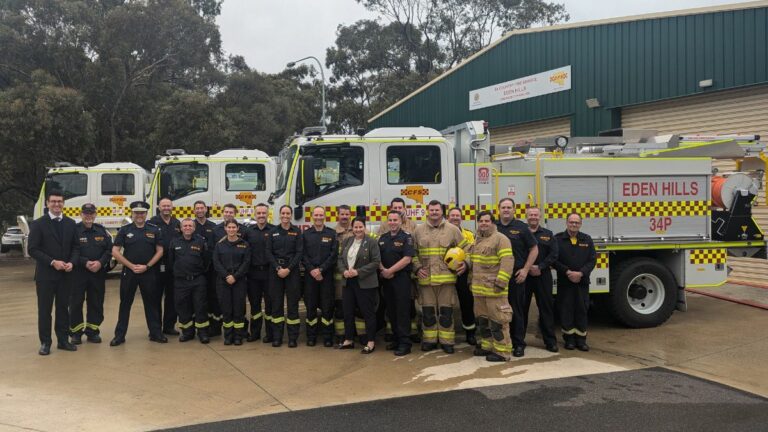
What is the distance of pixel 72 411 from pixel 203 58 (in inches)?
932

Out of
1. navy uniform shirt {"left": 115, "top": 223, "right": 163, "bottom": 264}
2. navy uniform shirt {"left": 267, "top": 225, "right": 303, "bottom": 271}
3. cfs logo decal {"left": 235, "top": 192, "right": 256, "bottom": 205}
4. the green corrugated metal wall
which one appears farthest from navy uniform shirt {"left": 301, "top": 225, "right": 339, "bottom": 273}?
the green corrugated metal wall

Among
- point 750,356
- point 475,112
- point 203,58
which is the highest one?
point 203,58

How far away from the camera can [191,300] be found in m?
7.76

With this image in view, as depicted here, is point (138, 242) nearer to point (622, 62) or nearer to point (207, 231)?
point (207, 231)

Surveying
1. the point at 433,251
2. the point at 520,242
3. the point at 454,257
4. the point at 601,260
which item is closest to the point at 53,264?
the point at 433,251

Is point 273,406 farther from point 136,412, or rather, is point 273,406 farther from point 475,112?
point 475,112

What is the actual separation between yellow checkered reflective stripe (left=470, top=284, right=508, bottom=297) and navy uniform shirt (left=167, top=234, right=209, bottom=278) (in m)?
3.42

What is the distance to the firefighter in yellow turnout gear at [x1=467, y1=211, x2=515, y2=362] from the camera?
6535 millimetres

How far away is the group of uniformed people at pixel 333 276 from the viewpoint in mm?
6973

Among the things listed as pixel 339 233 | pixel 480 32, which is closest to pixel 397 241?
pixel 339 233

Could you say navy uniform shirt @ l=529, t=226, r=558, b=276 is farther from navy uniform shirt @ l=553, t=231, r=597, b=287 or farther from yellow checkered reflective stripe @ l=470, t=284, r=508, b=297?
yellow checkered reflective stripe @ l=470, t=284, r=508, b=297

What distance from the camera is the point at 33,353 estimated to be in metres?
7.27

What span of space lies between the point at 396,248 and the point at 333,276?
3.16ft

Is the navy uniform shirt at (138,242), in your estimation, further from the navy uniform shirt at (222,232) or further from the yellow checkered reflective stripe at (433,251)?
the yellow checkered reflective stripe at (433,251)
